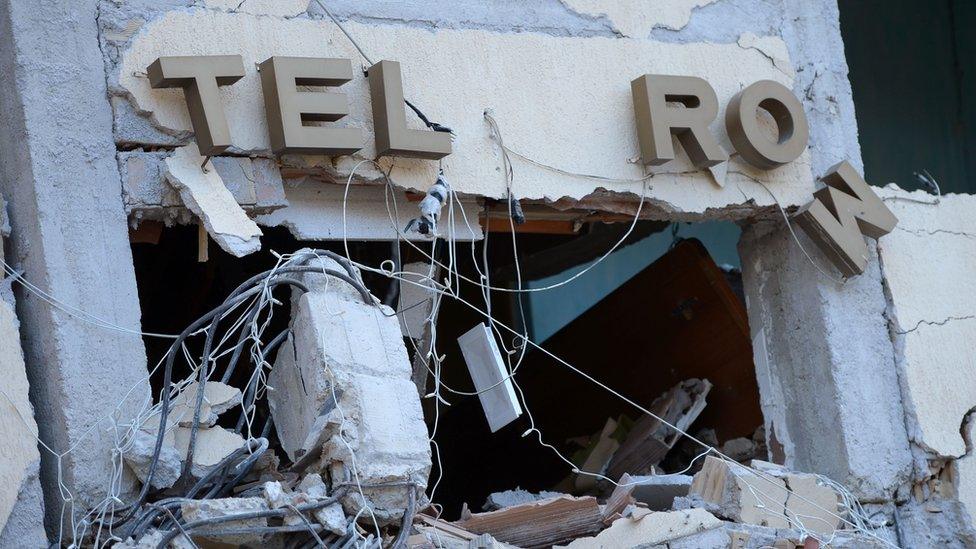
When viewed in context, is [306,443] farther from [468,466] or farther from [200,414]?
[468,466]

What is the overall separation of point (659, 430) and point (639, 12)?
212 centimetres

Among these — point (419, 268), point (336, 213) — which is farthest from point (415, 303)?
point (336, 213)

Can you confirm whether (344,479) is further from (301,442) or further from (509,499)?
(509,499)

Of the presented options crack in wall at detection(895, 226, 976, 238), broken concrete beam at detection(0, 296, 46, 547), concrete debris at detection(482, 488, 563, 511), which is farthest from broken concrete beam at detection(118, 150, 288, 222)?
crack in wall at detection(895, 226, 976, 238)

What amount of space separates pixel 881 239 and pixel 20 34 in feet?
12.5

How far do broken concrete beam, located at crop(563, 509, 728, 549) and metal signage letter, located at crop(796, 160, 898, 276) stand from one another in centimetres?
150

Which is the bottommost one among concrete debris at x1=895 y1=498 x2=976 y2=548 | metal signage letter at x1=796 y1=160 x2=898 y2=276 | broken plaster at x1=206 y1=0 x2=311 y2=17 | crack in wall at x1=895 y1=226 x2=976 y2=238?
concrete debris at x1=895 y1=498 x2=976 y2=548

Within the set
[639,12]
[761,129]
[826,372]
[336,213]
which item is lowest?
[826,372]

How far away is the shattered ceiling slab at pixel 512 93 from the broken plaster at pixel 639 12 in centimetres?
8

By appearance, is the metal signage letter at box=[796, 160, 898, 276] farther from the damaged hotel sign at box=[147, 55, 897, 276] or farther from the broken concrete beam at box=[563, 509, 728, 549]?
the broken concrete beam at box=[563, 509, 728, 549]

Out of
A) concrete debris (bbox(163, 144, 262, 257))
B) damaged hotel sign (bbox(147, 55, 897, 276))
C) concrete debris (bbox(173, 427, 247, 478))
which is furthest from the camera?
damaged hotel sign (bbox(147, 55, 897, 276))

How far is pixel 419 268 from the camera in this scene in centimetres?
535

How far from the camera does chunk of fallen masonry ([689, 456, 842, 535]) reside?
498 centimetres

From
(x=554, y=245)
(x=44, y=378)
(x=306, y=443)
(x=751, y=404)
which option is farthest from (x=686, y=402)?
(x=44, y=378)
